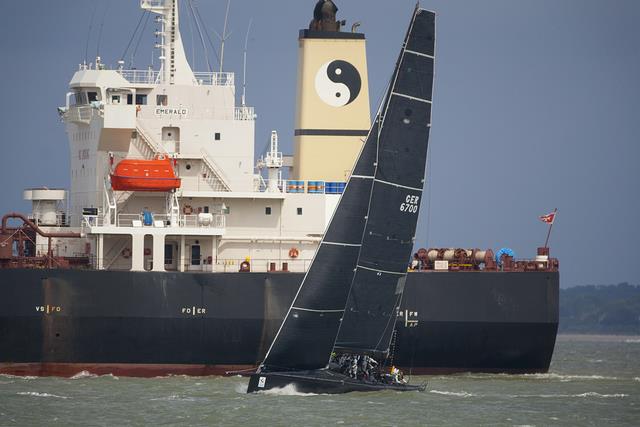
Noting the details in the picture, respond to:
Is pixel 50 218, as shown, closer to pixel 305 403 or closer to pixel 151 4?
pixel 151 4

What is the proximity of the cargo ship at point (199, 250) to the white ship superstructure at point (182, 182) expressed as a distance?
4cm

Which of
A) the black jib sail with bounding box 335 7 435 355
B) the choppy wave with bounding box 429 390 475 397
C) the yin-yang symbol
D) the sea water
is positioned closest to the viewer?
the sea water

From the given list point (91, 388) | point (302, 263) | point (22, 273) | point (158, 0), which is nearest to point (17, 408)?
point (91, 388)

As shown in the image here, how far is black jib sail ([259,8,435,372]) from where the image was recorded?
40.5 m

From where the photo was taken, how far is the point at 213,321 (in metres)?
45.7

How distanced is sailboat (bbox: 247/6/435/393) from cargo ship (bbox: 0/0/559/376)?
470 cm

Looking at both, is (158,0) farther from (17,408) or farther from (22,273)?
(17,408)

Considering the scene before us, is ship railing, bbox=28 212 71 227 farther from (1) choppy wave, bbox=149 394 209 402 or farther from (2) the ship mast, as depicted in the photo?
(1) choppy wave, bbox=149 394 209 402

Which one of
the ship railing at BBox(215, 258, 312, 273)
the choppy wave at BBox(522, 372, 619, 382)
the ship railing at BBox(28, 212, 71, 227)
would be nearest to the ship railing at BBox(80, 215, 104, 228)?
the ship railing at BBox(28, 212, 71, 227)

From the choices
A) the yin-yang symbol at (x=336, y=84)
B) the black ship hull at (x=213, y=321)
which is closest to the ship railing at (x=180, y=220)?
the black ship hull at (x=213, y=321)

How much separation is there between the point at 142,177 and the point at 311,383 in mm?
9323

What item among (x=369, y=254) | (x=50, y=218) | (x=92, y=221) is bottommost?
(x=369, y=254)

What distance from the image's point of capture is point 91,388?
1657 inches

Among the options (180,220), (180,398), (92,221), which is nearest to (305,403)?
(180,398)
